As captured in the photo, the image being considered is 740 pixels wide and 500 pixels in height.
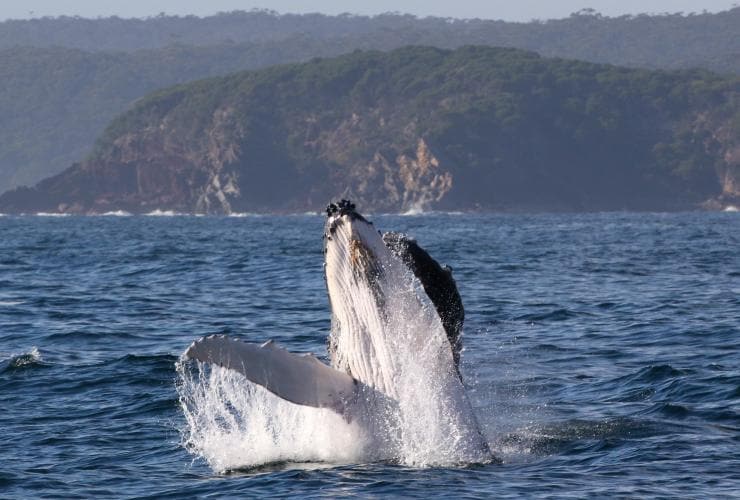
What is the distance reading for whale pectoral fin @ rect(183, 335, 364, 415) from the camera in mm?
12180

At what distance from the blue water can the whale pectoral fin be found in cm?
95

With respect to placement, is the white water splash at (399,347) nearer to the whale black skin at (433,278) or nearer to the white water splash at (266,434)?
the whale black skin at (433,278)

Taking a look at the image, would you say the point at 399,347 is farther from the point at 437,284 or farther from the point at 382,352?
the point at 437,284

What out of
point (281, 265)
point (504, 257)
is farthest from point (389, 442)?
point (504, 257)

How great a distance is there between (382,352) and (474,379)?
23.6ft

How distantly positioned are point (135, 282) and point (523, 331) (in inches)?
617

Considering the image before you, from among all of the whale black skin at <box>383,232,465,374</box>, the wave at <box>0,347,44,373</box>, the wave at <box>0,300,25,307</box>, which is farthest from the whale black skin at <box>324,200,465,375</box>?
the wave at <box>0,300,25,307</box>

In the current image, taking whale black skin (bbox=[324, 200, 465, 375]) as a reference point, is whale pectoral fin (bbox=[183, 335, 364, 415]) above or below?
below

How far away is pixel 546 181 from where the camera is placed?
613 ft

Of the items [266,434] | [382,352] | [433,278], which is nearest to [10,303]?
[266,434]

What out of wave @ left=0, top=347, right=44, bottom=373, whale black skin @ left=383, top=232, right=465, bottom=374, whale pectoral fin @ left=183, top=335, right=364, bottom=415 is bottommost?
wave @ left=0, top=347, right=44, bottom=373

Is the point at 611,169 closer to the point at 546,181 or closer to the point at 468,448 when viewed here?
the point at 546,181

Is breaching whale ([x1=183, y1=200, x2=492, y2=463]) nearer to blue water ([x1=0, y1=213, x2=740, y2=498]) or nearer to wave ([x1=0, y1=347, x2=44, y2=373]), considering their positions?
blue water ([x1=0, y1=213, x2=740, y2=498])

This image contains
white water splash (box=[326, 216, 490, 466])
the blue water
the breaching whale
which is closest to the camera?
A: the breaching whale
